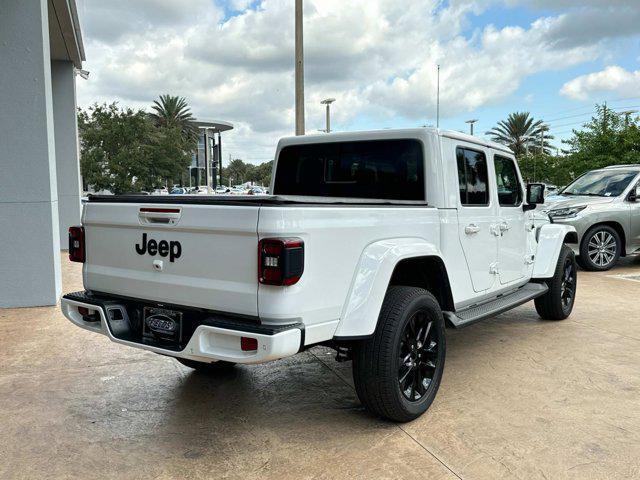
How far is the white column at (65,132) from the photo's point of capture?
1212cm

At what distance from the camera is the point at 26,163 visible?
6.59 meters

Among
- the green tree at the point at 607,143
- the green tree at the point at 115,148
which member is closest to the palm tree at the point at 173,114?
the green tree at the point at 115,148

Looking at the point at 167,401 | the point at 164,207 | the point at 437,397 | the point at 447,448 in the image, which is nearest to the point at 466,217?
the point at 437,397

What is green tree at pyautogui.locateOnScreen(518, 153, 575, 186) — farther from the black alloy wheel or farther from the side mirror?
the black alloy wheel

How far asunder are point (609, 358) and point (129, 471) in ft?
13.4

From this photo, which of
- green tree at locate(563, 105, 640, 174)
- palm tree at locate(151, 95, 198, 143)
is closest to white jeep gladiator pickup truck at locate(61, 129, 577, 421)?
green tree at locate(563, 105, 640, 174)

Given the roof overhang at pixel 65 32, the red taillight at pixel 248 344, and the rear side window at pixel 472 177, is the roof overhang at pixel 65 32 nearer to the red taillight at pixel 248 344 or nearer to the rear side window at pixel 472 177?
the rear side window at pixel 472 177

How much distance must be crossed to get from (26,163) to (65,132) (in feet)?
19.9

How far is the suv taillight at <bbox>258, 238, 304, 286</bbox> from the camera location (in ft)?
8.86

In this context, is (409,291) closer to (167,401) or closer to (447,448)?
(447,448)

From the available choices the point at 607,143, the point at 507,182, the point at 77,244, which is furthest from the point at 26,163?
the point at 607,143

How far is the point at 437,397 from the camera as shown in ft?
13.1

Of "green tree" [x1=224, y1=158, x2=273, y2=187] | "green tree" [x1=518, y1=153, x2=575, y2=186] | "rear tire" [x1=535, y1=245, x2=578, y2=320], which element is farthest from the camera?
"green tree" [x1=224, y1=158, x2=273, y2=187]

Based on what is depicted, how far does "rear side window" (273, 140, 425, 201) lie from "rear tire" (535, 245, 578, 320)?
2.67 meters
